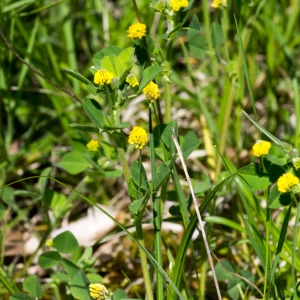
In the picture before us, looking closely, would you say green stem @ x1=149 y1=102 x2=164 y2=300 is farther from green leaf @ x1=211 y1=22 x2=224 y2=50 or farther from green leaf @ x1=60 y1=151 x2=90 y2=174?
green leaf @ x1=211 y1=22 x2=224 y2=50

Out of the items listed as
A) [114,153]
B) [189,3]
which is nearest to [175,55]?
[114,153]

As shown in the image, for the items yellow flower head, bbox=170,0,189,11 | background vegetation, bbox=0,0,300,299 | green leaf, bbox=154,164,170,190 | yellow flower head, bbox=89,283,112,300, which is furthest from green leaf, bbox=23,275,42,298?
yellow flower head, bbox=170,0,189,11

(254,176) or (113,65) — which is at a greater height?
(113,65)

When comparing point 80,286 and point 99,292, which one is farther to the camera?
point 80,286

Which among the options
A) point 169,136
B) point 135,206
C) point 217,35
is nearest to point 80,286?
point 135,206

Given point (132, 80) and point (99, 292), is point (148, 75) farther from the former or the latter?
point (99, 292)

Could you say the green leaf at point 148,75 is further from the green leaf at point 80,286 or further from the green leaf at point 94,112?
the green leaf at point 80,286

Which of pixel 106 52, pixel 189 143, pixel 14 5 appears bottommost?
pixel 189 143

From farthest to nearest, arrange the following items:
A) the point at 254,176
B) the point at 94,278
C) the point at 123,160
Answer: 1. the point at 94,278
2. the point at 254,176
3. the point at 123,160
